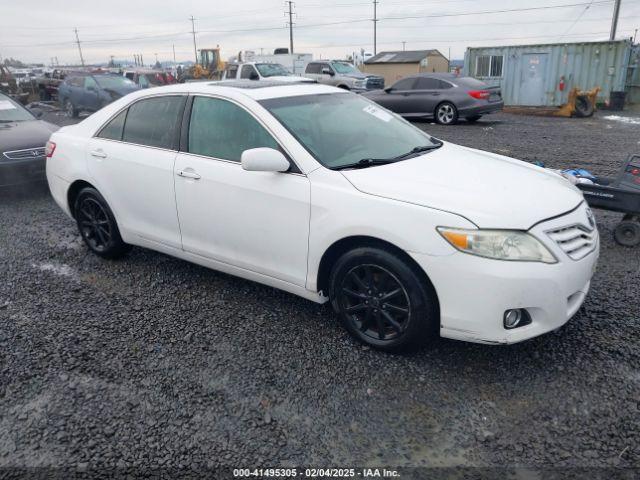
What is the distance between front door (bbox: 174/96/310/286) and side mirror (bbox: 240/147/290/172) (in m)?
0.10

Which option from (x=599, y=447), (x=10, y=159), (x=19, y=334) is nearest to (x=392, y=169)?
(x=599, y=447)

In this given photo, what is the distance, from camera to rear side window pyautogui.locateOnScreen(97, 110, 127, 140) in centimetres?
449

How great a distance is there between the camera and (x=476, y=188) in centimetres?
309

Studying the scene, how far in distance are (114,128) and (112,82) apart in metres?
13.9

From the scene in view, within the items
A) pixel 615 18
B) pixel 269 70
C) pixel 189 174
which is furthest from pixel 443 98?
pixel 615 18

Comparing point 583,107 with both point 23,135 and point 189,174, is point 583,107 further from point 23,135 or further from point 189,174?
point 189,174

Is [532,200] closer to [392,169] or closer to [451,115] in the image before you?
[392,169]

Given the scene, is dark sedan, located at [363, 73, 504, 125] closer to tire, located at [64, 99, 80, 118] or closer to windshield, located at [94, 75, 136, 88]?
windshield, located at [94, 75, 136, 88]

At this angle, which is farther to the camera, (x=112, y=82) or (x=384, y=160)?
(x=112, y=82)

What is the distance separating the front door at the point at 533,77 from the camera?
63.3 feet

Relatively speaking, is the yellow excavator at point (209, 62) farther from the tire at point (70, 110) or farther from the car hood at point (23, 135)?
the car hood at point (23, 135)

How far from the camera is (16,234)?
5.96 meters

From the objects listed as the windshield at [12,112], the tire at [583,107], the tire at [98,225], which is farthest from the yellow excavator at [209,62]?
the tire at [98,225]

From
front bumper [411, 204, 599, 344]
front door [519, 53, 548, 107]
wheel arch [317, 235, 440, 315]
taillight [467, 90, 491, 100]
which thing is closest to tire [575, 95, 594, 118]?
front door [519, 53, 548, 107]
